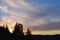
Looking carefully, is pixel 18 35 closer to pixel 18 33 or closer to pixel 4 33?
pixel 18 33

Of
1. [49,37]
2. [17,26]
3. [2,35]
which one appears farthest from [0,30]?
[49,37]

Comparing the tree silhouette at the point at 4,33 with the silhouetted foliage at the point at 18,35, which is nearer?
the silhouetted foliage at the point at 18,35

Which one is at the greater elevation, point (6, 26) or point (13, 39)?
point (6, 26)

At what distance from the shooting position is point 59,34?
46.8 m

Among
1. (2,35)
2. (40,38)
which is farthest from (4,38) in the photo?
(40,38)

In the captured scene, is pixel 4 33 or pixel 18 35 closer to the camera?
pixel 18 35

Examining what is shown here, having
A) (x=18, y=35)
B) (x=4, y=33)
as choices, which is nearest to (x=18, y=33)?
(x=18, y=35)

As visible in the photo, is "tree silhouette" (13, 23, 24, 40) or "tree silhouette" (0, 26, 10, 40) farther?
"tree silhouette" (0, 26, 10, 40)

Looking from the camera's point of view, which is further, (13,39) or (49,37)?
(49,37)

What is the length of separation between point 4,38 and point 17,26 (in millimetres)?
4706

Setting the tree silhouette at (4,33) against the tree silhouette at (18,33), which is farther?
the tree silhouette at (4,33)

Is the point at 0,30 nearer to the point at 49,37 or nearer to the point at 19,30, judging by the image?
the point at 19,30

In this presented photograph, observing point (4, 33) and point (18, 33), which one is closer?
point (18, 33)

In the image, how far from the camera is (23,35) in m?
42.5
